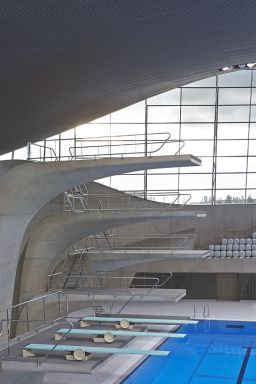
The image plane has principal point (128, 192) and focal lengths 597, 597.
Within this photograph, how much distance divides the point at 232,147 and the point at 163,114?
3.87m

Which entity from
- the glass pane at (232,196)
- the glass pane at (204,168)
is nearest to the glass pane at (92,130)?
the glass pane at (204,168)

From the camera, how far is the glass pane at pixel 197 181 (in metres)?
30.2

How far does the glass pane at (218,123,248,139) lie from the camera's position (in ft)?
98.7

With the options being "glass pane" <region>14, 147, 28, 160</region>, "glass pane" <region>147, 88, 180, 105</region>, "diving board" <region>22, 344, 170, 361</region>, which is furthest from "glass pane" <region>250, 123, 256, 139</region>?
"diving board" <region>22, 344, 170, 361</region>

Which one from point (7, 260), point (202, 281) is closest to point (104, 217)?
point (7, 260)

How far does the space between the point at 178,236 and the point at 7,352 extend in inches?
579

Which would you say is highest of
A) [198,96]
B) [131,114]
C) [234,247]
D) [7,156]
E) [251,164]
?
[198,96]

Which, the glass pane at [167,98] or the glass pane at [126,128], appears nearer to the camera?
the glass pane at [167,98]

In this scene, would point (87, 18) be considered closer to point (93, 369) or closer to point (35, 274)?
point (93, 369)

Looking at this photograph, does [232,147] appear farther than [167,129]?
No

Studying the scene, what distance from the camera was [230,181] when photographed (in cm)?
3028

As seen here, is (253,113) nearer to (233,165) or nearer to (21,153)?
(233,165)

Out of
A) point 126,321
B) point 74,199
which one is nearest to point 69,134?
point 74,199

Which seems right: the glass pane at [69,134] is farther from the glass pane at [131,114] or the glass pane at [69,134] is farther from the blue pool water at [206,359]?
the blue pool water at [206,359]
